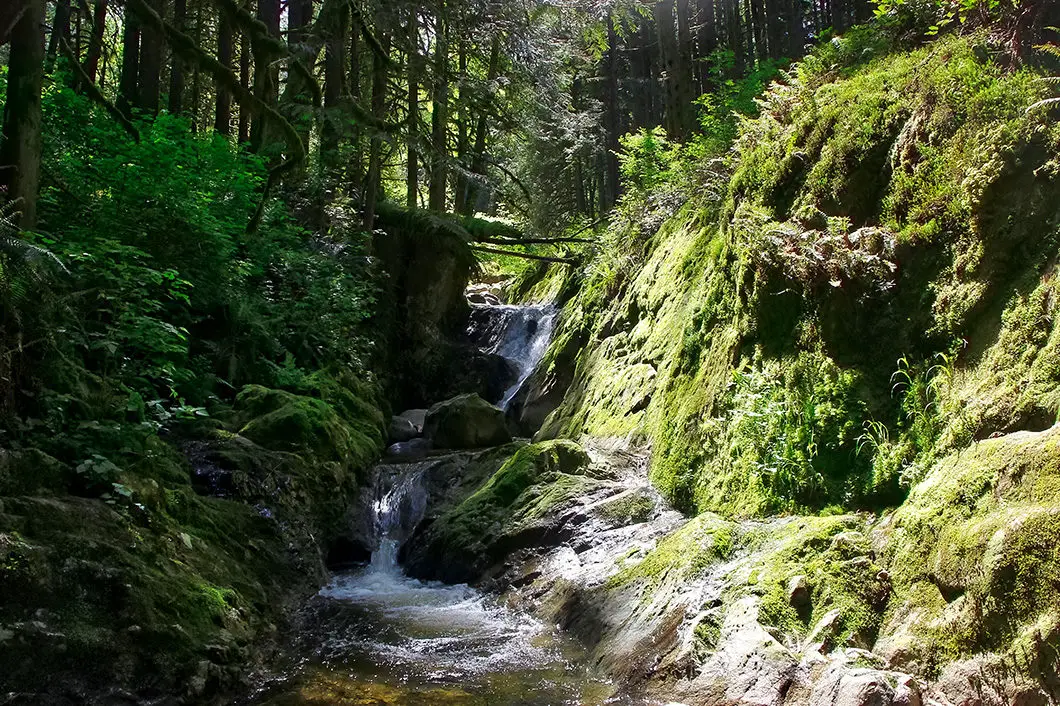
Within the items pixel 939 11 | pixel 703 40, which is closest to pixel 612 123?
pixel 703 40

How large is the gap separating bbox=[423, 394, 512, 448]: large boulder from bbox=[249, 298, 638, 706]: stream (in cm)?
392

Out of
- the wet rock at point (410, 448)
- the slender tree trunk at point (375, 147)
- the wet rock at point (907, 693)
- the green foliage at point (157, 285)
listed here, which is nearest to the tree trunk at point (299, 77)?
the slender tree trunk at point (375, 147)

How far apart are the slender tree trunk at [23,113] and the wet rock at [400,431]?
25.7ft

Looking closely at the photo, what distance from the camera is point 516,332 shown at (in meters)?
18.7

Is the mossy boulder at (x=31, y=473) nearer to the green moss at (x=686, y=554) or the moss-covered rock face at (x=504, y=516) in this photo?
the moss-covered rock face at (x=504, y=516)

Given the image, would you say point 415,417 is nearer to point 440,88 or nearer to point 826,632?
point 440,88

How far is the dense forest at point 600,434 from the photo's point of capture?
4.38m

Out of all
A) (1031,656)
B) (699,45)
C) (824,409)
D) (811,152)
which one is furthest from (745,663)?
(699,45)

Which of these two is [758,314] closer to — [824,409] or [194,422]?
[824,409]

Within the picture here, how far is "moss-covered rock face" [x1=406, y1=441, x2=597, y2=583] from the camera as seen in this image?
7.89 m

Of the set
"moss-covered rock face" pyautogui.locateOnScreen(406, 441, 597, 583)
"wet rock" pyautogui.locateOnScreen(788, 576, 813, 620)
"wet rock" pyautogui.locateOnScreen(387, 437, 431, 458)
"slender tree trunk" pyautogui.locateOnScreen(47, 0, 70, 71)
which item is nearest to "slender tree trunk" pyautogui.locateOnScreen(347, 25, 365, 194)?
"slender tree trunk" pyautogui.locateOnScreen(47, 0, 70, 71)

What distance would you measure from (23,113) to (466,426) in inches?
320

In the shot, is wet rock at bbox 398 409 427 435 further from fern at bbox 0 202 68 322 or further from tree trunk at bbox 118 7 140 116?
fern at bbox 0 202 68 322

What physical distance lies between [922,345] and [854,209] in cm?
172
